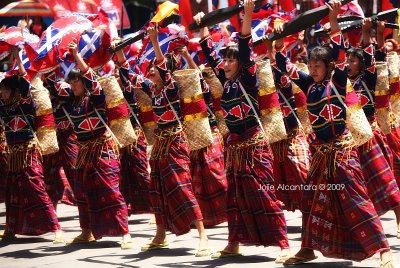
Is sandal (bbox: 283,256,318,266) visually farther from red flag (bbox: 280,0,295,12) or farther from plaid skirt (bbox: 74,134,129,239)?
red flag (bbox: 280,0,295,12)

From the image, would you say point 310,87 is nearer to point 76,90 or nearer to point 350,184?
point 350,184

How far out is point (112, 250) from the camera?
26.9 feet

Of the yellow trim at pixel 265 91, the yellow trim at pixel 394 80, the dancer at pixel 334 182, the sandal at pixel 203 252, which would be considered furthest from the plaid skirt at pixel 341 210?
the yellow trim at pixel 394 80

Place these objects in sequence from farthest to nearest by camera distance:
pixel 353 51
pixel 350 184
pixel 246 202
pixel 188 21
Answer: pixel 188 21 → pixel 353 51 → pixel 246 202 → pixel 350 184

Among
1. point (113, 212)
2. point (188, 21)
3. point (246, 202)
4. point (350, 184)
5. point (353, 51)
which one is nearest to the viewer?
point (350, 184)

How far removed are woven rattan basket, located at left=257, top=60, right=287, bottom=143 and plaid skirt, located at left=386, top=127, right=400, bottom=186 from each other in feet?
5.14

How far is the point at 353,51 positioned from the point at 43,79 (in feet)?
10.7

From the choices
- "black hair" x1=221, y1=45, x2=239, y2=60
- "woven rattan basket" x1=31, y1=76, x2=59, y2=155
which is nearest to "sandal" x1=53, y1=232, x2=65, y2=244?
"woven rattan basket" x1=31, y1=76, x2=59, y2=155

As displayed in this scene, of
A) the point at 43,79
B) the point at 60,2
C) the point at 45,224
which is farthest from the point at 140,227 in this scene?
the point at 60,2

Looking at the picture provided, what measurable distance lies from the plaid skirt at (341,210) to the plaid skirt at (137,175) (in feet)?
10.9

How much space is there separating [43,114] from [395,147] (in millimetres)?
3461

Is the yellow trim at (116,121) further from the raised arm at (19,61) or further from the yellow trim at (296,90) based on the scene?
the yellow trim at (296,90)

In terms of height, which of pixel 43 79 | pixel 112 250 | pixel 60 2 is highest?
pixel 60 2

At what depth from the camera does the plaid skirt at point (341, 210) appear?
638cm
